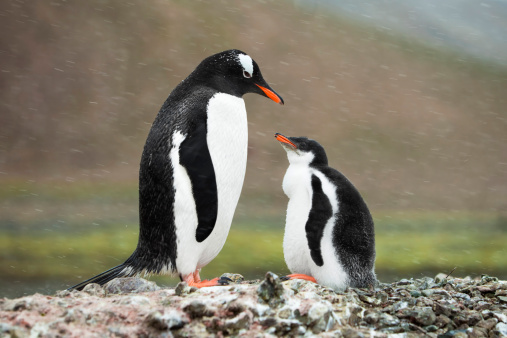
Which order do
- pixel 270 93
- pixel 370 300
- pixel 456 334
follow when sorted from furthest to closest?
pixel 270 93, pixel 370 300, pixel 456 334

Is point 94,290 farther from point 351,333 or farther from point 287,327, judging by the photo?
point 351,333

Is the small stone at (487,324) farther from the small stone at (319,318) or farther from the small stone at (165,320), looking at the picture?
the small stone at (165,320)

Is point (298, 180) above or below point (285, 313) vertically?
above

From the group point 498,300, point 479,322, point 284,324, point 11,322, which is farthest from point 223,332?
point 498,300

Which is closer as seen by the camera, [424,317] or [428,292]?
[424,317]

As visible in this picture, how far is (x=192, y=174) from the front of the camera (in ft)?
7.06

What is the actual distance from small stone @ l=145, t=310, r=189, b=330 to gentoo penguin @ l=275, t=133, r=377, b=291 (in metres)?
0.75

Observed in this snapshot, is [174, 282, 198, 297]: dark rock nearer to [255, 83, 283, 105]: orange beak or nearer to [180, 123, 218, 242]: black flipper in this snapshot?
[180, 123, 218, 242]: black flipper

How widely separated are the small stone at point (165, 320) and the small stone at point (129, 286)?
0.63m

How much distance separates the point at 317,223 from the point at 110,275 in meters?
0.90

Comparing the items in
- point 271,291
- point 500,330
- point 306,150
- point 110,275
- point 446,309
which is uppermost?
point 306,150

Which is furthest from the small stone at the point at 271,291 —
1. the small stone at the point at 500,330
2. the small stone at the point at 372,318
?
the small stone at the point at 500,330

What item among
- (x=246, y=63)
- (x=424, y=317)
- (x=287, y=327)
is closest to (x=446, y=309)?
(x=424, y=317)

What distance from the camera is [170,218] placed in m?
2.18
